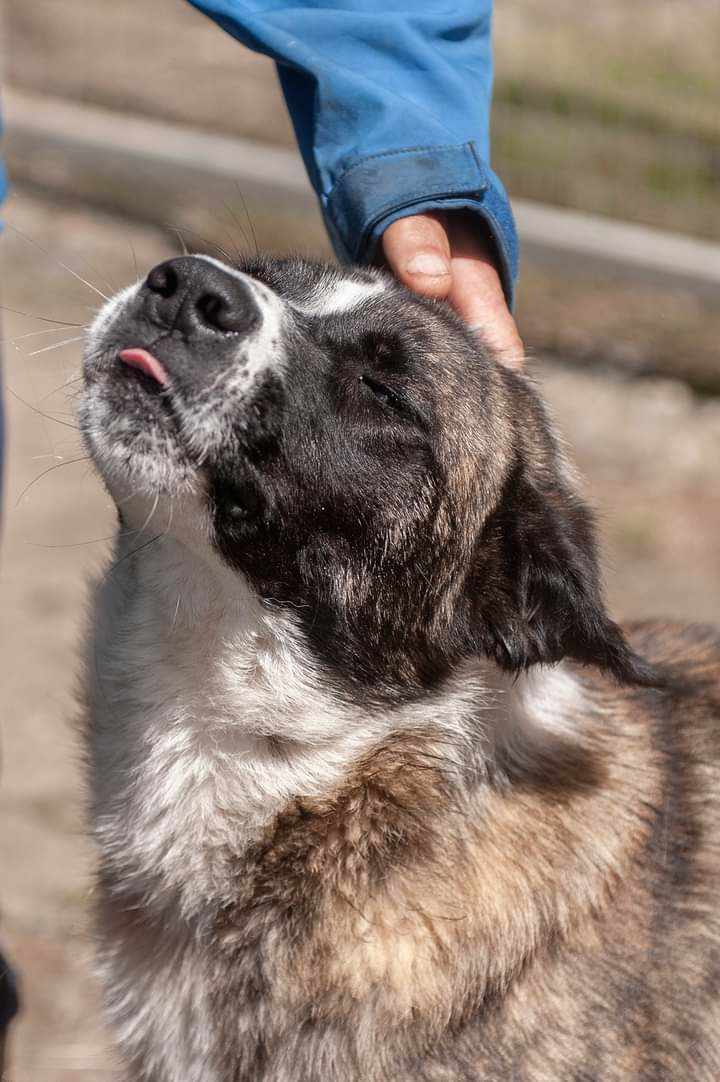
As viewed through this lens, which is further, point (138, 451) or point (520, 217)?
point (520, 217)

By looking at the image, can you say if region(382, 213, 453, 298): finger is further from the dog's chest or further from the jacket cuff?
the dog's chest

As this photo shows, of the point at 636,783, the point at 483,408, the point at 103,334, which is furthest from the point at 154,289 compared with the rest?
the point at 636,783

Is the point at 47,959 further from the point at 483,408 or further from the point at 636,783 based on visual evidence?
the point at 483,408

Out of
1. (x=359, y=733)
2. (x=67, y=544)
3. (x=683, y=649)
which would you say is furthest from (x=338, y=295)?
(x=67, y=544)

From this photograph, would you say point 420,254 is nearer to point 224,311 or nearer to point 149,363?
point 224,311

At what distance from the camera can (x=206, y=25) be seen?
28.3 ft

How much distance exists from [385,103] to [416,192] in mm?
274

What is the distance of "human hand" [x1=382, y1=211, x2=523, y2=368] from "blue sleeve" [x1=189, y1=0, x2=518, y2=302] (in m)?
0.04

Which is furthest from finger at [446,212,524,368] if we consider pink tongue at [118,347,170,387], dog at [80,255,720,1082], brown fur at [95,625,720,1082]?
brown fur at [95,625,720,1082]

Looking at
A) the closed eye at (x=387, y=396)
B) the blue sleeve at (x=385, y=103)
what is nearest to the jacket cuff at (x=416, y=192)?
the blue sleeve at (x=385, y=103)

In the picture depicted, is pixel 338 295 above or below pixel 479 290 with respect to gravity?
above

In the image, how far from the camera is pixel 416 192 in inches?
119

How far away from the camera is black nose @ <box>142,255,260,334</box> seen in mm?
2527

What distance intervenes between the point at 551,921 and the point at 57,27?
7.48 meters
